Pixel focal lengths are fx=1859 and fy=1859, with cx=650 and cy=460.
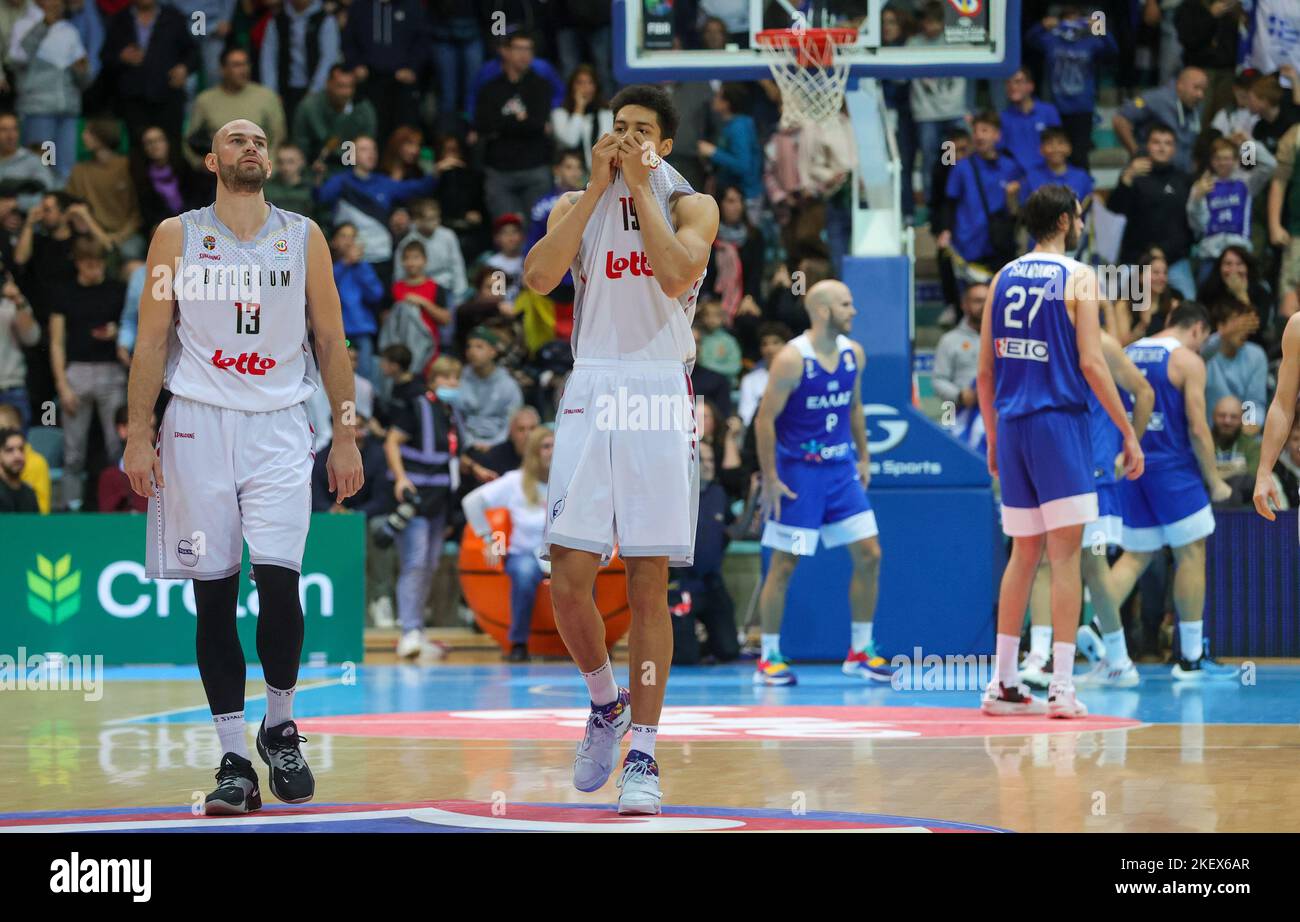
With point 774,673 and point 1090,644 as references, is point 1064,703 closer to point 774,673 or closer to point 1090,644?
point 774,673

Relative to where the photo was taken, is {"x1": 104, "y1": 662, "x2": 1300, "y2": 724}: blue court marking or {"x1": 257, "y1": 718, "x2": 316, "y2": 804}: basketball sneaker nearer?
{"x1": 257, "y1": 718, "x2": 316, "y2": 804}: basketball sneaker

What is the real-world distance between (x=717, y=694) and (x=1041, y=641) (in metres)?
1.98

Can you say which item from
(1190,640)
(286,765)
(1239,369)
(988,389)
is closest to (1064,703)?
(988,389)

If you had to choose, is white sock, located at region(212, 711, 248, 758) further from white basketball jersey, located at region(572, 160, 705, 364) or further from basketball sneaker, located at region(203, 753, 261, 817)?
Answer: white basketball jersey, located at region(572, 160, 705, 364)

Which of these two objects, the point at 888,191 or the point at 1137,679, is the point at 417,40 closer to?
the point at 888,191

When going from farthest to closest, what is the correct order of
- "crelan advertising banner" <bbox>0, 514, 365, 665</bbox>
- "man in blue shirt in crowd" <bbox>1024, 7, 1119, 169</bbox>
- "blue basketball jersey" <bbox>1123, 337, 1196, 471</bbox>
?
"man in blue shirt in crowd" <bbox>1024, 7, 1119, 169</bbox>
"crelan advertising banner" <bbox>0, 514, 365, 665</bbox>
"blue basketball jersey" <bbox>1123, 337, 1196, 471</bbox>

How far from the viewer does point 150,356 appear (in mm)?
6047

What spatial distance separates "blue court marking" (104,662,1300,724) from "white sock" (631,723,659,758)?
3687mm

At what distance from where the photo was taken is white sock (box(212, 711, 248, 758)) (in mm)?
5977

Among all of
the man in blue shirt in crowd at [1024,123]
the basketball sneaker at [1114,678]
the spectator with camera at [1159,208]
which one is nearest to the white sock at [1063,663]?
the basketball sneaker at [1114,678]

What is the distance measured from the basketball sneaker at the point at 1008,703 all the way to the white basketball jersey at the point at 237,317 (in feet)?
14.5

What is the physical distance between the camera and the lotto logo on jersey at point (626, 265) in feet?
20.0

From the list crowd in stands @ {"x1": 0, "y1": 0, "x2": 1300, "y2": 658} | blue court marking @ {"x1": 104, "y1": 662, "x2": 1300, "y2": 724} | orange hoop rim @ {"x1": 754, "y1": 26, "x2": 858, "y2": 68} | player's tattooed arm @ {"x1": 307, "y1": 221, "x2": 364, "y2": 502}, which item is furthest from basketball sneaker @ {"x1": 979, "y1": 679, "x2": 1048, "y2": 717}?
orange hoop rim @ {"x1": 754, "y1": 26, "x2": 858, "y2": 68}
